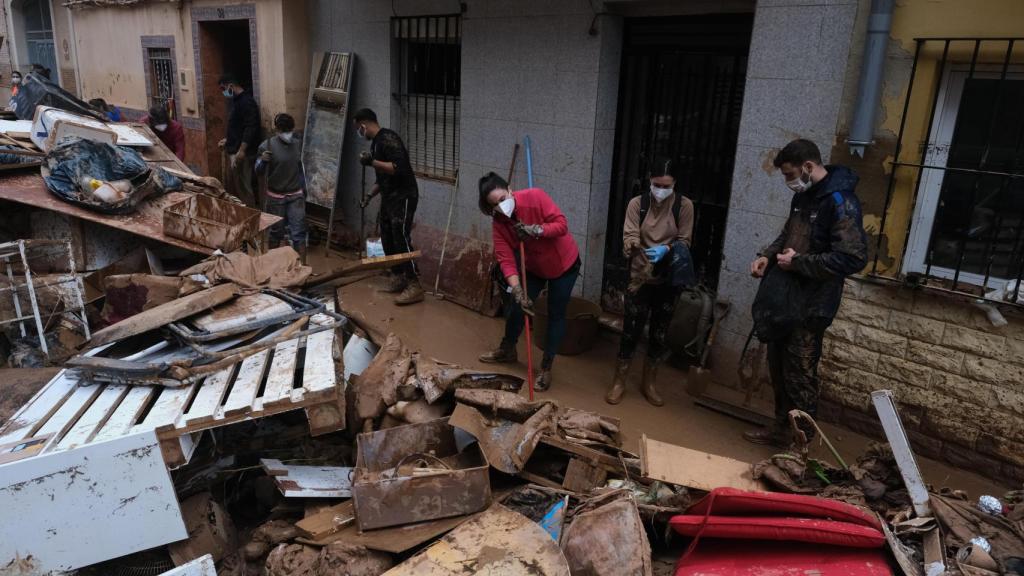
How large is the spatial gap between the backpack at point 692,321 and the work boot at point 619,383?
40cm

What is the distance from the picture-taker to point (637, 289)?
4.53 metres

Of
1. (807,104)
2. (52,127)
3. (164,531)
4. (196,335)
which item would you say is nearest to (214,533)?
(164,531)

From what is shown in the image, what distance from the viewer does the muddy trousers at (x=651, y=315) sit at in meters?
4.52

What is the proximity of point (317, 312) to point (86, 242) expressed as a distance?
98.6 inches

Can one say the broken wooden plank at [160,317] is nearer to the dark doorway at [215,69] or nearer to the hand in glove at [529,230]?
the hand in glove at [529,230]

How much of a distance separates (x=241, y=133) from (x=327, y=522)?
7.12 metres

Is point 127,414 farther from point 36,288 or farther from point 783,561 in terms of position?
point 783,561

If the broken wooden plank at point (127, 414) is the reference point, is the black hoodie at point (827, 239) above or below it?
above

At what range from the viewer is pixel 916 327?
4.05 metres

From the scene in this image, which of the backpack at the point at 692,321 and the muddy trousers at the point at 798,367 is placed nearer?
the muddy trousers at the point at 798,367

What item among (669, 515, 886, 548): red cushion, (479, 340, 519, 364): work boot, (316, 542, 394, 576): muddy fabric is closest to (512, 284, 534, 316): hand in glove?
(479, 340, 519, 364): work boot

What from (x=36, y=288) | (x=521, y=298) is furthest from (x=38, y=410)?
(x=521, y=298)

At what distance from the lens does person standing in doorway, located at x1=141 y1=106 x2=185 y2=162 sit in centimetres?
881

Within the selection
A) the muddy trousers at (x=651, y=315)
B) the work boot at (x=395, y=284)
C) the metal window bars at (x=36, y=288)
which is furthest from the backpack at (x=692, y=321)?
the metal window bars at (x=36, y=288)
